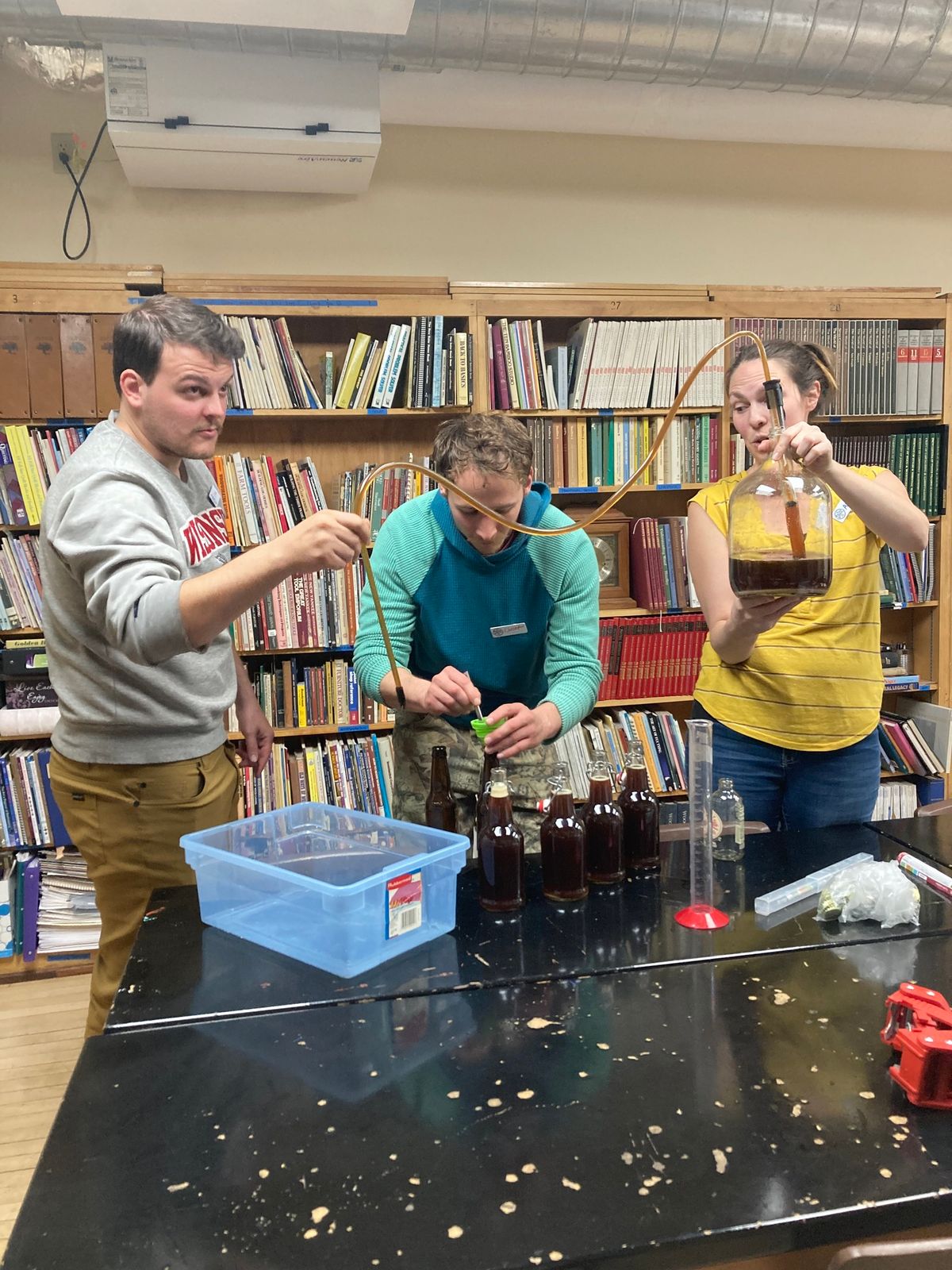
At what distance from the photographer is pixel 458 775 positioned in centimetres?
190

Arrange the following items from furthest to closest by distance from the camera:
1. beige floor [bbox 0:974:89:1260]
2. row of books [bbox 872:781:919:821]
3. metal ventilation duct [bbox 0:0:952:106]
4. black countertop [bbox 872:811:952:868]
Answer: row of books [bbox 872:781:919:821], metal ventilation duct [bbox 0:0:952:106], beige floor [bbox 0:974:89:1260], black countertop [bbox 872:811:952:868]

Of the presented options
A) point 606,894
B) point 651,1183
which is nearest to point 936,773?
point 606,894

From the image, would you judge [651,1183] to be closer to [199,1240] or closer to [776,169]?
[199,1240]

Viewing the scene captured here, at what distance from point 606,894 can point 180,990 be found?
2.11 feet

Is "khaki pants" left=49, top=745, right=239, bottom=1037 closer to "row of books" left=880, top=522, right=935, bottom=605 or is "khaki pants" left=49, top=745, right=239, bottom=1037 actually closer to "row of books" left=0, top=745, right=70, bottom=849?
"row of books" left=0, top=745, right=70, bottom=849

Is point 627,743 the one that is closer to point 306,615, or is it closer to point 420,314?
point 306,615

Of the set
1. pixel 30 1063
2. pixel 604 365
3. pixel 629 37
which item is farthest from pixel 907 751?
pixel 30 1063

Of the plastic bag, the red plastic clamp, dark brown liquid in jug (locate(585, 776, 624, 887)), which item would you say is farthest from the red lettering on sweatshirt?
the red plastic clamp

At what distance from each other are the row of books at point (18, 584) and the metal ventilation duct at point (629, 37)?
1510mm

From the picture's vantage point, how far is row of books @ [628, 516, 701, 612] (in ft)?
10.6

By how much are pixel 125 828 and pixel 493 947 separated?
838 mm

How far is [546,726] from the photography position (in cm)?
169

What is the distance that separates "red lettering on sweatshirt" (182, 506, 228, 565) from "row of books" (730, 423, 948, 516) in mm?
2098

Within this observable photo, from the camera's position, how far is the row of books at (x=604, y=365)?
122 inches
